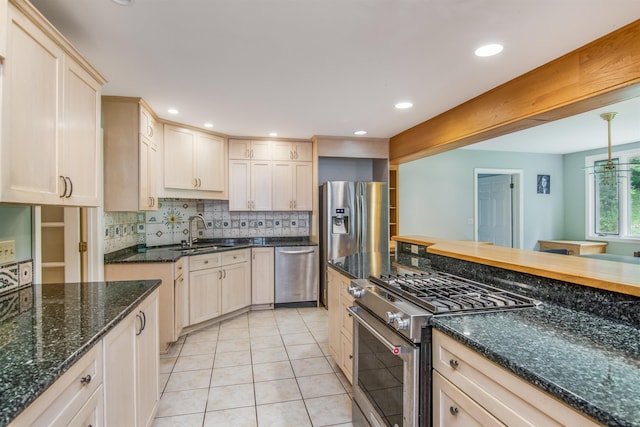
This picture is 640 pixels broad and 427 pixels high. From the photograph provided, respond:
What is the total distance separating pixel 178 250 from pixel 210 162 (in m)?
1.12

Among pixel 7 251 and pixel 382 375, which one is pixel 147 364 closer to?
pixel 7 251

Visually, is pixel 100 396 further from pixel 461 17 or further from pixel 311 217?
pixel 311 217

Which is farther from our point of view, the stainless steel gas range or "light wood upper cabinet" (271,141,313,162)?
"light wood upper cabinet" (271,141,313,162)

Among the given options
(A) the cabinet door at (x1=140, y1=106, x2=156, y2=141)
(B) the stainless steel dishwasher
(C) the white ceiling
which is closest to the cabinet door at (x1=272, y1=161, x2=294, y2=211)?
(B) the stainless steel dishwasher

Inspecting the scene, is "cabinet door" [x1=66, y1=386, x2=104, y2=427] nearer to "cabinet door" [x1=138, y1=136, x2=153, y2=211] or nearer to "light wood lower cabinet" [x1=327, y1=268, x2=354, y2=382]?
"light wood lower cabinet" [x1=327, y1=268, x2=354, y2=382]

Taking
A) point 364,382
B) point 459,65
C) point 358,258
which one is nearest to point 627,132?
point 459,65

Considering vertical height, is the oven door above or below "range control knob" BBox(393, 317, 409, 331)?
below

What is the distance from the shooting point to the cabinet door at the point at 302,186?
4.38m

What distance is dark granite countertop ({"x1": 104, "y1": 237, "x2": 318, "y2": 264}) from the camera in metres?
2.91

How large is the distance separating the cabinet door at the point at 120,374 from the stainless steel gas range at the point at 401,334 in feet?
3.67

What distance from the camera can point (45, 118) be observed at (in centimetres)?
134

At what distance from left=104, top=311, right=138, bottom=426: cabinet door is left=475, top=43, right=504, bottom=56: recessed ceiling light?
2369 mm

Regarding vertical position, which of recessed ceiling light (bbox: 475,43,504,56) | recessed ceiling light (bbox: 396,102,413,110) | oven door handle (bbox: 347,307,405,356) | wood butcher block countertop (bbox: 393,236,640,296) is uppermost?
recessed ceiling light (bbox: 396,102,413,110)

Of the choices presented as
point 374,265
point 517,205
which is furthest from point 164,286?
point 517,205
